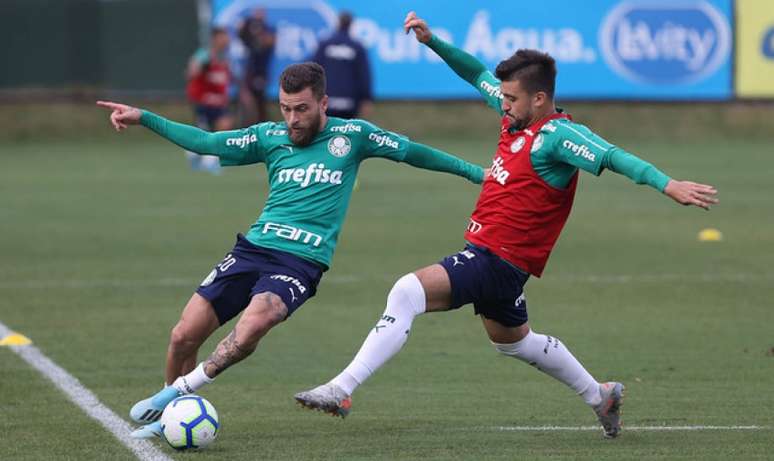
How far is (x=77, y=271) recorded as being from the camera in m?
14.3

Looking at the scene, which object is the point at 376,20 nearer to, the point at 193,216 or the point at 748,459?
the point at 193,216

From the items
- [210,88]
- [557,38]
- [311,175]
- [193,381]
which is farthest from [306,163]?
[557,38]

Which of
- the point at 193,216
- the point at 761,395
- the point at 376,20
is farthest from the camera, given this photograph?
the point at 376,20

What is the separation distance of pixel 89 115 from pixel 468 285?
25518 mm

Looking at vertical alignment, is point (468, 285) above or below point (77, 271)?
above

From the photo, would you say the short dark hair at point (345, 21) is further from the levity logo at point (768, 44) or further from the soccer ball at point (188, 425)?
the soccer ball at point (188, 425)

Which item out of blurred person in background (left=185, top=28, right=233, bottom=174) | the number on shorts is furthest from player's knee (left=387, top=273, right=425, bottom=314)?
blurred person in background (left=185, top=28, right=233, bottom=174)

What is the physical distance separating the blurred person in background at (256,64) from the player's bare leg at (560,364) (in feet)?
72.6

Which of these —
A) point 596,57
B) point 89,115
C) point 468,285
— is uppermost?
point 468,285

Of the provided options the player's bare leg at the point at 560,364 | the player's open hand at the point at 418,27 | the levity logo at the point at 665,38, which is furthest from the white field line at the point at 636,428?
the levity logo at the point at 665,38

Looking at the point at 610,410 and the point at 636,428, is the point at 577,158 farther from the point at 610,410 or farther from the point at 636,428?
the point at 636,428

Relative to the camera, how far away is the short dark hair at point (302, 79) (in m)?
7.84

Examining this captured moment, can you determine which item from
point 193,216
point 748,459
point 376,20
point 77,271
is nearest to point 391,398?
point 748,459

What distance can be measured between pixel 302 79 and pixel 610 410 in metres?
2.29
